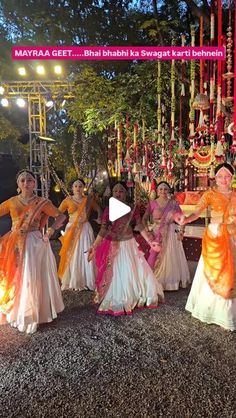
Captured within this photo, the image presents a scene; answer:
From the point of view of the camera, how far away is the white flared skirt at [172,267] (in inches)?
213

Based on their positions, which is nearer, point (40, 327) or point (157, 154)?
point (40, 327)

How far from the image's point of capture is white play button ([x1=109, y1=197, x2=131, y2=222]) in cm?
428

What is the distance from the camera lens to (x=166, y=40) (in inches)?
361

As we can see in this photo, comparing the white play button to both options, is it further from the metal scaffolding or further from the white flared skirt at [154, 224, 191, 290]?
the metal scaffolding

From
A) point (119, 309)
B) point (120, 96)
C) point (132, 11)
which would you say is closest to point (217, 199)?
point (119, 309)

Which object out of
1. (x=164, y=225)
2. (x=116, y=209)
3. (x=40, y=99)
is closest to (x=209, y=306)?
(x=116, y=209)

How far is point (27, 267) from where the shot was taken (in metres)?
3.83

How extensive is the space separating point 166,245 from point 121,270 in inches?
58.2

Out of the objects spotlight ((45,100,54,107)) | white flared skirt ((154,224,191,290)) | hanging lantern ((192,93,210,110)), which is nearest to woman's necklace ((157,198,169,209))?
white flared skirt ((154,224,191,290))

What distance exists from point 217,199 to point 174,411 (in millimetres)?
2268

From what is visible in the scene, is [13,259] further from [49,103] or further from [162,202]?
[49,103]

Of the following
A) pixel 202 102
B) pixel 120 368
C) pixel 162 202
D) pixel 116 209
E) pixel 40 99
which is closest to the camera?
pixel 120 368

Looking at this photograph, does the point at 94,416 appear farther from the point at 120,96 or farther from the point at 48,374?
the point at 120,96

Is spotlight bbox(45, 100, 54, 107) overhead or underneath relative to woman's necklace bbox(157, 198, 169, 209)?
overhead
